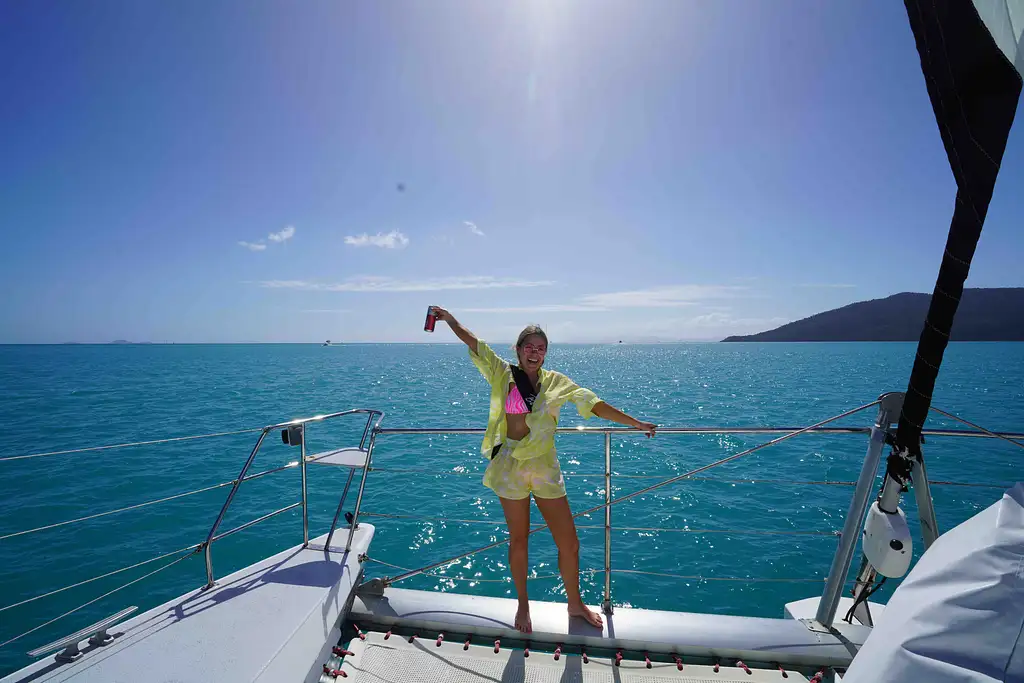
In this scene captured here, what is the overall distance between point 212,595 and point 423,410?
1829 centimetres

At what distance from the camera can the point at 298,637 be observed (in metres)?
2.31

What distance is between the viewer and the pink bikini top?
2.71 m

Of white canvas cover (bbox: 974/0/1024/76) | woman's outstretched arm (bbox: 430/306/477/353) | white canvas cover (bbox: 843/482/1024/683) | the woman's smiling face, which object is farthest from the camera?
woman's outstretched arm (bbox: 430/306/477/353)

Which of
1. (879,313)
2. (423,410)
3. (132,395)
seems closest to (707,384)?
(423,410)

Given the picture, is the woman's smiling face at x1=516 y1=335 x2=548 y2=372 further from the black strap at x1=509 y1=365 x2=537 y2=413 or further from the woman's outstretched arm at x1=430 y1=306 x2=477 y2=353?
the woman's outstretched arm at x1=430 y1=306 x2=477 y2=353

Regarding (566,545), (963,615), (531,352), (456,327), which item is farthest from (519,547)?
(963,615)

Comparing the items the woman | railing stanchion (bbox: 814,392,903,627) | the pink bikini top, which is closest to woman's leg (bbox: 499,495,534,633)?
the woman

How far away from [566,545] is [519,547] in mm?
285

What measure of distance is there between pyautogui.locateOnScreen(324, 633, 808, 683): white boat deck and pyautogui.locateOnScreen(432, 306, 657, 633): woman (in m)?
0.22

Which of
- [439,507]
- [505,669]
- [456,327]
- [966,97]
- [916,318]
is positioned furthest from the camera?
[916,318]

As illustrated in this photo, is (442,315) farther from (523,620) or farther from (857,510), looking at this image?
(857,510)

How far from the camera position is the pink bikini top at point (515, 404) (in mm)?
2713

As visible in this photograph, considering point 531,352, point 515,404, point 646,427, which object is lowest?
point 646,427

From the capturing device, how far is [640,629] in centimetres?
264
